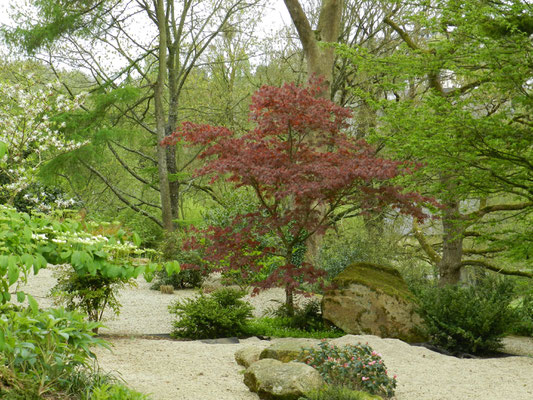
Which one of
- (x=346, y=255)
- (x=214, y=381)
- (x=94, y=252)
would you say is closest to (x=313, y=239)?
(x=346, y=255)

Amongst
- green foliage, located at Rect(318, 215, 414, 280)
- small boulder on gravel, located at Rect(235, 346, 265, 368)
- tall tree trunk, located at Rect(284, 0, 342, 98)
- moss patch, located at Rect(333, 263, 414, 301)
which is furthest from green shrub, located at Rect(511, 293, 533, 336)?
tall tree trunk, located at Rect(284, 0, 342, 98)

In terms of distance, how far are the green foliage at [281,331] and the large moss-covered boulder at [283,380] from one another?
2.67m

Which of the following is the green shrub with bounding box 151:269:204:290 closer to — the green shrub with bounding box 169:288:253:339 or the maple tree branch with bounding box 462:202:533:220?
the green shrub with bounding box 169:288:253:339

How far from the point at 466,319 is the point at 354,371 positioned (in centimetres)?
269

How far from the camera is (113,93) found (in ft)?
40.2

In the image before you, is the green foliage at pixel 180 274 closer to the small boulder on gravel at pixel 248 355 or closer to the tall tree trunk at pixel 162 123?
the tall tree trunk at pixel 162 123

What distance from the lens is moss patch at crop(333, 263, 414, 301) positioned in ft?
23.6

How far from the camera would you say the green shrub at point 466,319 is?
6.44 metres

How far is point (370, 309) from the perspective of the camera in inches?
279

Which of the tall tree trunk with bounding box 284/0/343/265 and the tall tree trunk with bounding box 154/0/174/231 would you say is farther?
the tall tree trunk with bounding box 154/0/174/231

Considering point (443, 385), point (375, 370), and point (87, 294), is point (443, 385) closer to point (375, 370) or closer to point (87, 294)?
point (375, 370)

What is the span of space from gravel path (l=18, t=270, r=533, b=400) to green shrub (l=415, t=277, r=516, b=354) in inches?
18.2

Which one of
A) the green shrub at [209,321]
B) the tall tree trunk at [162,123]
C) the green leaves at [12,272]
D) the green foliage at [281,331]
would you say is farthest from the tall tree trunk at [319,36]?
the green leaves at [12,272]

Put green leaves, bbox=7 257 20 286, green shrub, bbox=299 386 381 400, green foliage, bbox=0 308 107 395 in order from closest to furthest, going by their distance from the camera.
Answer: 1. green leaves, bbox=7 257 20 286
2. green foliage, bbox=0 308 107 395
3. green shrub, bbox=299 386 381 400
